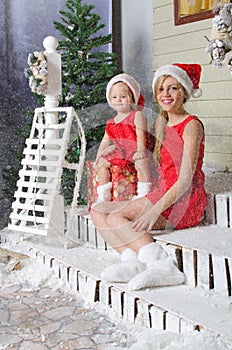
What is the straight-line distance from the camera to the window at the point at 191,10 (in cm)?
306

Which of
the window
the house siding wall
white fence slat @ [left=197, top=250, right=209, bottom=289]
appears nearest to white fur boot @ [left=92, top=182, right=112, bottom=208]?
white fence slat @ [left=197, top=250, right=209, bottom=289]

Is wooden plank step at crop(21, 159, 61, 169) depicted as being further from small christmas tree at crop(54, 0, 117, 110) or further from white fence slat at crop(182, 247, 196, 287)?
white fence slat at crop(182, 247, 196, 287)

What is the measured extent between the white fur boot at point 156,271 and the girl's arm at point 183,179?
Answer: 124 millimetres

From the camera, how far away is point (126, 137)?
2.37 metres

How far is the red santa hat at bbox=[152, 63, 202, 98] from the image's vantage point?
215 centimetres

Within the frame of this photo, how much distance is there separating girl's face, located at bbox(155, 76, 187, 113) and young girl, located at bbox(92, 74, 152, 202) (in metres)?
0.17

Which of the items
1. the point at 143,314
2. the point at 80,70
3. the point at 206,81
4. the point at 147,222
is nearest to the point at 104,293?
the point at 143,314

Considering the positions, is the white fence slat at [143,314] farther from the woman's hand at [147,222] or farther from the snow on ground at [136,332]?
the woman's hand at [147,222]

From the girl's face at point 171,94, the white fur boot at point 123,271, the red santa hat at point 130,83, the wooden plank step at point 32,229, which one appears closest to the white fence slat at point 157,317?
the white fur boot at point 123,271

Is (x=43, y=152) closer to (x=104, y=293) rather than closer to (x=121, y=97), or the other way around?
(x=121, y=97)

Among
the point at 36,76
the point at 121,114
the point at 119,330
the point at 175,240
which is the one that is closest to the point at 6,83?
the point at 36,76

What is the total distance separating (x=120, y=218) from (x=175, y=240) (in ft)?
0.94

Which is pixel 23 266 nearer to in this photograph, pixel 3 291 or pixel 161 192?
pixel 3 291

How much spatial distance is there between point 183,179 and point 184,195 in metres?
0.09
